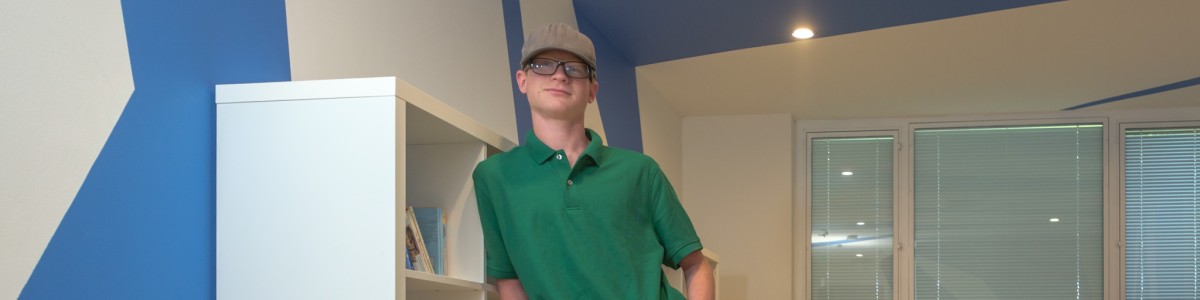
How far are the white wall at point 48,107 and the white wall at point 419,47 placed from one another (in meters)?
0.56

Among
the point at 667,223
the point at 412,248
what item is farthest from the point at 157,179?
the point at 667,223

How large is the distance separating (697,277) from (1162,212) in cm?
499

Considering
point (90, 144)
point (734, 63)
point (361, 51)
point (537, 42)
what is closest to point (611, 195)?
point (537, 42)

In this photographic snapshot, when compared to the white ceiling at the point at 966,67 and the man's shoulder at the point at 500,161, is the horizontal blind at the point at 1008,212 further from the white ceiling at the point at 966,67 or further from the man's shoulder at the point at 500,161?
the man's shoulder at the point at 500,161

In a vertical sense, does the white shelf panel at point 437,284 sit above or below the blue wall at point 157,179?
below

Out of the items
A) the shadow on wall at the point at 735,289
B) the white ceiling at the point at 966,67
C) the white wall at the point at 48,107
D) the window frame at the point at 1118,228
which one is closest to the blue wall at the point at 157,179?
the white wall at the point at 48,107

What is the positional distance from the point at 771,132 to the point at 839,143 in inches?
16.9

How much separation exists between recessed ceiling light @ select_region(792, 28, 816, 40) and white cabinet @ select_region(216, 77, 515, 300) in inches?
119

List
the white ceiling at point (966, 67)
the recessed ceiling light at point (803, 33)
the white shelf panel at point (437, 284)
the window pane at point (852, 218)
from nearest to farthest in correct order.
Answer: the white shelf panel at point (437, 284) < the white ceiling at point (966, 67) < the recessed ceiling light at point (803, 33) < the window pane at point (852, 218)

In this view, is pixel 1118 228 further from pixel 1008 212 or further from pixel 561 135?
pixel 561 135

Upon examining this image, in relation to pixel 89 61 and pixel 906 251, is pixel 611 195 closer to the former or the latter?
pixel 89 61

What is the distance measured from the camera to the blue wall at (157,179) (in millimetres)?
1697

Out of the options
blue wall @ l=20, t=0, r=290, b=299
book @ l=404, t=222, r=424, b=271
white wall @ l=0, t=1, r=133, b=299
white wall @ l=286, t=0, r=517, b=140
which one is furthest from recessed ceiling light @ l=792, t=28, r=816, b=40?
white wall @ l=0, t=1, r=133, b=299

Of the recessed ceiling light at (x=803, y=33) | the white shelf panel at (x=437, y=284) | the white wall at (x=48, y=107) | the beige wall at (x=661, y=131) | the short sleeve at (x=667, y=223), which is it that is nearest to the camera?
the white wall at (x=48, y=107)
